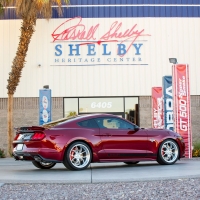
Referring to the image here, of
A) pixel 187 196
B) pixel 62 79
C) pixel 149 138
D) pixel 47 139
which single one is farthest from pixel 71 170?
pixel 62 79

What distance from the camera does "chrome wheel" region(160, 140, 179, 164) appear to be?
13414 mm

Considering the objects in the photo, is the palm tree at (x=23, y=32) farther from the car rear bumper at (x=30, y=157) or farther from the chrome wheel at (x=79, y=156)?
the chrome wheel at (x=79, y=156)

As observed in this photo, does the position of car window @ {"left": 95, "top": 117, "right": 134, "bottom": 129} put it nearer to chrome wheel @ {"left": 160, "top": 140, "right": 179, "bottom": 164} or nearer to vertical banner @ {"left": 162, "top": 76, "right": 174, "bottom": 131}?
chrome wheel @ {"left": 160, "top": 140, "right": 179, "bottom": 164}

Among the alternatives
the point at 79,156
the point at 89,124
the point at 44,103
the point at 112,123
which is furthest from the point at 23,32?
the point at 79,156

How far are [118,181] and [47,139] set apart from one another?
8.81 ft

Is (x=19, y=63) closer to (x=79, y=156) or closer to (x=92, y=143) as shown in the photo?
(x=92, y=143)

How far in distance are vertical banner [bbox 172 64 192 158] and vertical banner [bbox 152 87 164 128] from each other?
4512 millimetres

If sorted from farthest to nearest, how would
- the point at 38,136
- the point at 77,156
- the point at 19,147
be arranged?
1. the point at 19,147
2. the point at 77,156
3. the point at 38,136

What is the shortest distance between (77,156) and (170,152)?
2670mm

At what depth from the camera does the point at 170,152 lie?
13523 mm

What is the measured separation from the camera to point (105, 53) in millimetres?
27391

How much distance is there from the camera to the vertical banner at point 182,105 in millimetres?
17172

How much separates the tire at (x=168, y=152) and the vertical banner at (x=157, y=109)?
8.19 m
